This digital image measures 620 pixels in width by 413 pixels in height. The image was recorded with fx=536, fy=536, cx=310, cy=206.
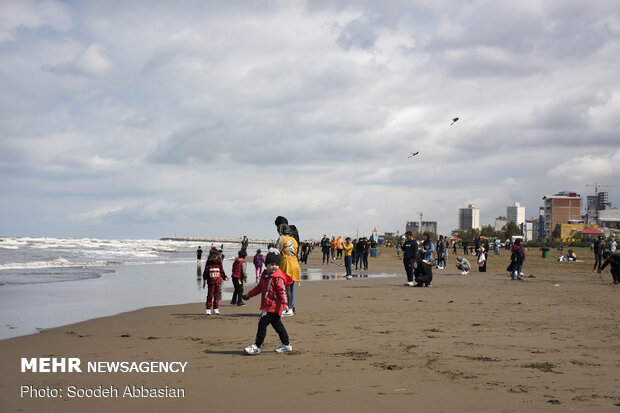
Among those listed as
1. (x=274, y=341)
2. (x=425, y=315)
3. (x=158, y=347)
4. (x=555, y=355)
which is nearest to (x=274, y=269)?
(x=274, y=341)

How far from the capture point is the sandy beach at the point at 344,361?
5.39 metres

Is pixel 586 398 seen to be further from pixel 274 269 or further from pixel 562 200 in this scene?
pixel 562 200

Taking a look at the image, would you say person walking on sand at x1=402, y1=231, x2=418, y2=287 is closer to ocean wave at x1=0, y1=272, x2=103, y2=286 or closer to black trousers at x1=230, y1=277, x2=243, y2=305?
black trousers at x1=230, y1=277, x2=243, y2=305

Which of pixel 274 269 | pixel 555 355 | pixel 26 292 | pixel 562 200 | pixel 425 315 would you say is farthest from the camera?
pixel 562 200

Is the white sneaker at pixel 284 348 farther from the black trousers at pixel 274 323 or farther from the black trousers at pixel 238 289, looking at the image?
the black trousers at pixel 238 289

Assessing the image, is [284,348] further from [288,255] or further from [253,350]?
[288,255]

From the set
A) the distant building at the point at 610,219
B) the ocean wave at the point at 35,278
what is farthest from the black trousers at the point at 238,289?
the distant building at the point at 610,219

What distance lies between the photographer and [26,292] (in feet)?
55.3

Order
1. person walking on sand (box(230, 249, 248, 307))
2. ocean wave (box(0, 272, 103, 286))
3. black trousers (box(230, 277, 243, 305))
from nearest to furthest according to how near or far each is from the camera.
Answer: person walking on sand (box(230, 249, 248, 307))
black trousers (box(230, 277, 243, 305))
ocean wave (box(0, 272, 103, 286))

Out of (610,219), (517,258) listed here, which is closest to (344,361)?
(517,258)

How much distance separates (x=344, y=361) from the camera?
7.11 metres

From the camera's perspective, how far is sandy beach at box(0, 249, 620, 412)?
5.39 metres

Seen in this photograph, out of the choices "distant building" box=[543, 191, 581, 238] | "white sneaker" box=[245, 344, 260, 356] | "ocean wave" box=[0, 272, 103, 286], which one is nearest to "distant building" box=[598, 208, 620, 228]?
"distant building" box=[543, 191, 581, 238]

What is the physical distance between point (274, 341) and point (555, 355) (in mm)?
4169
